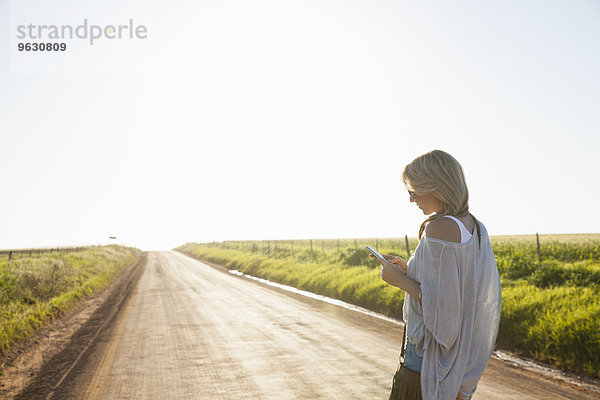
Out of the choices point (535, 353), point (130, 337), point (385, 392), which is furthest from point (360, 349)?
point (130, 337)

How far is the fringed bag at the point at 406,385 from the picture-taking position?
1.95 m

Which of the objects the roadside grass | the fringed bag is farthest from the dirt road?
the fringed bag

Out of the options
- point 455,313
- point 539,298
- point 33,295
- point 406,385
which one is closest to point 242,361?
point 406,385

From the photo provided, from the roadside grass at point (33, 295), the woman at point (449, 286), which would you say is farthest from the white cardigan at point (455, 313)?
the roadside grass at point (33, 295)

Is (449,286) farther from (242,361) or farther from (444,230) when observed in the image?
(242,361)

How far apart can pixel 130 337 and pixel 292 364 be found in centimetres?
419

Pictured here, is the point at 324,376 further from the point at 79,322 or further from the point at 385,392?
the point at 79,322

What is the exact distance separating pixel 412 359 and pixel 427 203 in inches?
29.4

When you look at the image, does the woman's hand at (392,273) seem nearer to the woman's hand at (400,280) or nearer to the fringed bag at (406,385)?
the woman's hand at (400,280)

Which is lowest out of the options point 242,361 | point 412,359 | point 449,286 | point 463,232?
A: point 242,361

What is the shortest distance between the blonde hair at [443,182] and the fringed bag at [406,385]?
2.08 ft

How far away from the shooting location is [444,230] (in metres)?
1.78

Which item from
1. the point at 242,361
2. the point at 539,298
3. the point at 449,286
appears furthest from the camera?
the point at 539,298

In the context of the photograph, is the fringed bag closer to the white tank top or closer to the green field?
the white tank top
